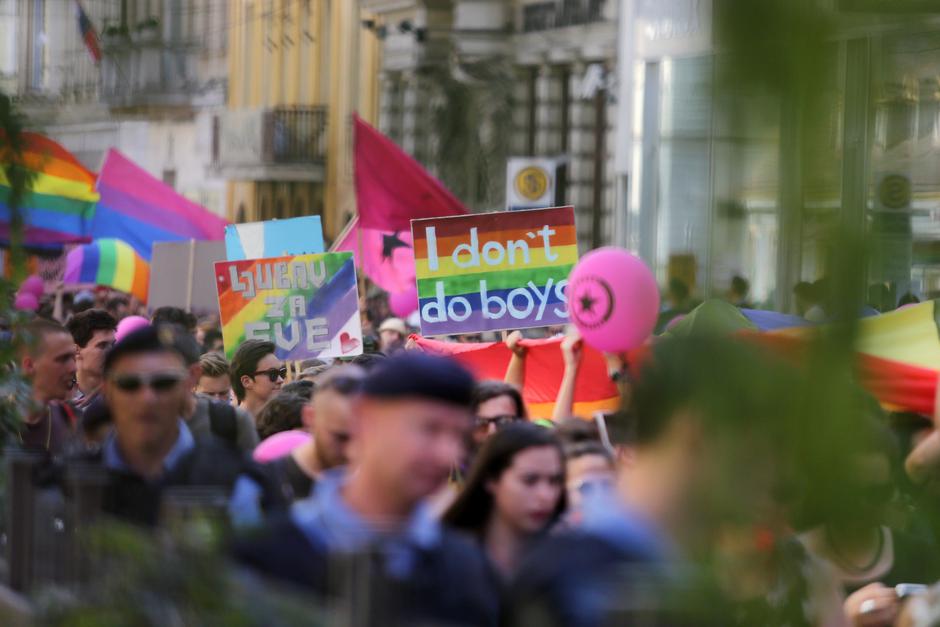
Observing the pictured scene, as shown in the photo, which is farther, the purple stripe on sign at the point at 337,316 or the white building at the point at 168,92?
the white building at the point at 168,92

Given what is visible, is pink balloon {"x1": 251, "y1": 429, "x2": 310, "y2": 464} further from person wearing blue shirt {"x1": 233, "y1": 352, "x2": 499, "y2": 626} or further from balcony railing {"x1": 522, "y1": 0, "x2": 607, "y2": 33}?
balcony railing {"x1": 522, "y1": 0, "x2": 607, "y2": 33}

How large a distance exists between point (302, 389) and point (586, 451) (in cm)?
254

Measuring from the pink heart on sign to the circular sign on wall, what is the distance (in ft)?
32.4

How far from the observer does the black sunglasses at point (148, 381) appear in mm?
4277

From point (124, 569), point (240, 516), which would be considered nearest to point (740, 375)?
point (124, 569)

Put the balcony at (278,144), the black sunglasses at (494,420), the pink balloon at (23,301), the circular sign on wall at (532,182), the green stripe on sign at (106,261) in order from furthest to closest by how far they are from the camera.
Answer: the balcony at (278,144), the circular sign on wall at (532,182), the green stripe on sign at (106,261), the black sunglasses at (494,420), the pink balloon at (23,301)

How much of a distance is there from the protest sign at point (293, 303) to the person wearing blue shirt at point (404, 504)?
758cm

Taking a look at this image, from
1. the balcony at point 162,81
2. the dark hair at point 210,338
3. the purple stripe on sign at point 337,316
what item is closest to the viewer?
the purple stripe on sign at point 337,316

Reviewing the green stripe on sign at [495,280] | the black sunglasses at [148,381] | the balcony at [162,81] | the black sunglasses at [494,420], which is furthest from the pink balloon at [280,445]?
the balcony at [162,81]

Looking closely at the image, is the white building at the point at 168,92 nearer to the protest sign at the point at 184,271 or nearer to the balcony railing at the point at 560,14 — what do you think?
the balcony railing at the point at 560,14

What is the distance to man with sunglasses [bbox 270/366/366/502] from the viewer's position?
16.5 ft

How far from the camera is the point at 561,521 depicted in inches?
160

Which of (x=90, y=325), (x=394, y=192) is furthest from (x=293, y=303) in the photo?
(x=394, y=192)

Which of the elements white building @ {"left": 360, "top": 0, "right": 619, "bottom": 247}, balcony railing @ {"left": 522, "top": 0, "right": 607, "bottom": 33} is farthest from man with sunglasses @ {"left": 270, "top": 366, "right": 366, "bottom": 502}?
balcony railing @ {"left": 522, "top": 0, "right": 607, "bottom": 33}
